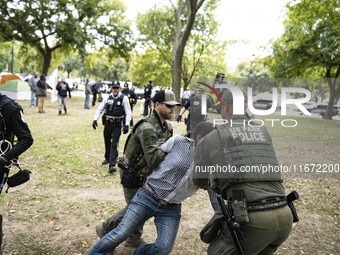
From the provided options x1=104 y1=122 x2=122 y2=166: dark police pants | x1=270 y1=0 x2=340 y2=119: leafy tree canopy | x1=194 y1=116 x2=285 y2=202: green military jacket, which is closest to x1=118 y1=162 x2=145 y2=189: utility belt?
x1=194 y1=116 x2=285 y2=202: green military jacket

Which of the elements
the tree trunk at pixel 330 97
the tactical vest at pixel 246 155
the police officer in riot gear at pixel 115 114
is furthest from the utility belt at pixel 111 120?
the tree trunk at pixel 330 97

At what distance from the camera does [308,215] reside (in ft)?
17.5

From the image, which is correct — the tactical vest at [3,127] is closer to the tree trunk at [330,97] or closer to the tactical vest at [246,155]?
the tactical vest at [246,155]

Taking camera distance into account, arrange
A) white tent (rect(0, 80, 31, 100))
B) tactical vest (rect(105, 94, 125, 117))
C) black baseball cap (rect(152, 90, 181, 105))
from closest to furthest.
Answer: black baseball cap (rect(152, 90, 181, 105)) < tactical vest (rect(105, 94, 125, 117)) < white tent (rect(0, 80, 31, 100))

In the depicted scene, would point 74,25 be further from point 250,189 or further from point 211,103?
point 250,189

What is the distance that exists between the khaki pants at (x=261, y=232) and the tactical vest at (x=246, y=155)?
27cm

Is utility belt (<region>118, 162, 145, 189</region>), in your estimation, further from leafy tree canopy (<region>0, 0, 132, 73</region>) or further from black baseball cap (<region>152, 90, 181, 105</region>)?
leafy tree canopy (<region>0, 0, 132, 73</region>)

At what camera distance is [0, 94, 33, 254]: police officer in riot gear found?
2.88 m

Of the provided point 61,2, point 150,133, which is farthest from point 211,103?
point 61,2

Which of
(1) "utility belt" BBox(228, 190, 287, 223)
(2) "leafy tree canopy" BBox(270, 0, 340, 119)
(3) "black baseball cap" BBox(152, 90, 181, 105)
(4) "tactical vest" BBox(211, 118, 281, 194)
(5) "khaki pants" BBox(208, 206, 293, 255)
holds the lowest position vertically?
(5) "khaki pants" BBox(208, 206, 293, 255)

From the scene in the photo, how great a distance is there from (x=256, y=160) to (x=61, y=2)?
2791 cm

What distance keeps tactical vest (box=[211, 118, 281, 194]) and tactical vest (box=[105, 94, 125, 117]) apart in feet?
15.6

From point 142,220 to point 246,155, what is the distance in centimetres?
132

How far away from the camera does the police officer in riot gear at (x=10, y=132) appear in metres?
2.88
